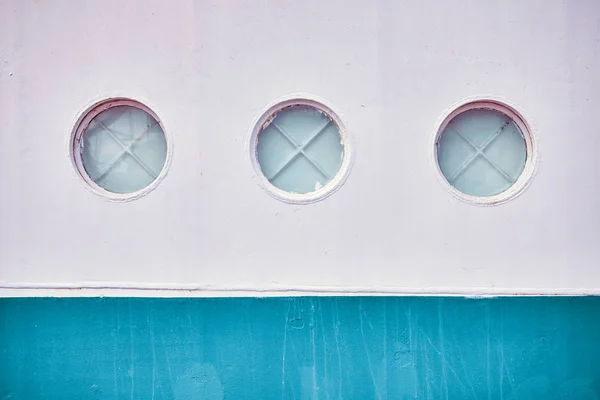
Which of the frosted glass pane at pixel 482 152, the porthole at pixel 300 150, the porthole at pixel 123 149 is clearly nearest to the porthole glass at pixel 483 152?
the frosted glass pane at pixel 482 152

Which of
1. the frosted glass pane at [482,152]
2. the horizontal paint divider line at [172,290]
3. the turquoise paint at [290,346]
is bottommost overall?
the turquoise paint at [290,346]

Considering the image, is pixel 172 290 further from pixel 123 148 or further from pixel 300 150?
pixel 300 150

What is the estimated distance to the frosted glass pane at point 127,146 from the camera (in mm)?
2693

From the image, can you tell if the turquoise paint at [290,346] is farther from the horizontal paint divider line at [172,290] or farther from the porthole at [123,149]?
the porthole at [123,149]

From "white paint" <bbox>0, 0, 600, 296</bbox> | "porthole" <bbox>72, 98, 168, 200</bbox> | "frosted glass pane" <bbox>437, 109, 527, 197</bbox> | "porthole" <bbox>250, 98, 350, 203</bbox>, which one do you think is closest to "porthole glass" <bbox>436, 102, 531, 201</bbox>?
"frosted glass pane" <bbox>437, 109, 527, 197</bbox>

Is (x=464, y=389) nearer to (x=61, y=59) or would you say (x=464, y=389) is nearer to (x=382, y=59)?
(x=382, y=59)

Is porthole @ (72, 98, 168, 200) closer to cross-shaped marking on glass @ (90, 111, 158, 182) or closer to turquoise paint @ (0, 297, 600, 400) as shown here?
cross-shaped marking on glass @ (90, 111, 158, 182)

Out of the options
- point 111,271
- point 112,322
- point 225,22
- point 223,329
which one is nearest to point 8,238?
point 111,271

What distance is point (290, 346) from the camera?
258cm

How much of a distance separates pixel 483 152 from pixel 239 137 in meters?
1.57

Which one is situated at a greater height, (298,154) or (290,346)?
(298,154)

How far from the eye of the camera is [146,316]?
2.57 metres

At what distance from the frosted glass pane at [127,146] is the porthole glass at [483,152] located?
184 centimetres

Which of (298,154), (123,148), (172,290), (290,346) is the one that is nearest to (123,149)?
(123,148)
